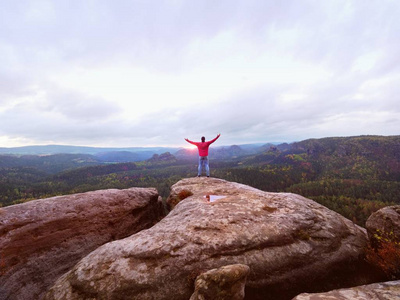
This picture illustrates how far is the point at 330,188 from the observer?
6575 inches

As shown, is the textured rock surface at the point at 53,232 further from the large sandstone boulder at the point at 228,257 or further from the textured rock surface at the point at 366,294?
the textured rock surface at the point at 366,294

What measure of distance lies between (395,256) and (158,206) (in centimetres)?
2082

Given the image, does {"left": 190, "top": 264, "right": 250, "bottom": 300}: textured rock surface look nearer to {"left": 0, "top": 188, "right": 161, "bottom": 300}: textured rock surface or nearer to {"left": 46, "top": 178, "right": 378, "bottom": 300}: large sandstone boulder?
{"left": 46, "top": 178, "right": 378, "bottom": 300}: large sandstone boulder

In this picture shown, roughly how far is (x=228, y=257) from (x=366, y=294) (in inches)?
220

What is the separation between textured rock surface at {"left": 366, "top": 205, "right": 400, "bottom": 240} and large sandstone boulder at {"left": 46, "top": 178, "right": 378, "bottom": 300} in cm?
140

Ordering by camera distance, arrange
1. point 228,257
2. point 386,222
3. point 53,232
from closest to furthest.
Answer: point 228,257 → point 386,222 → point 53,232

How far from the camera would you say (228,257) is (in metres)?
9.62

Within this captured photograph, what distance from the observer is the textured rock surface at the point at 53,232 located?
12969mm

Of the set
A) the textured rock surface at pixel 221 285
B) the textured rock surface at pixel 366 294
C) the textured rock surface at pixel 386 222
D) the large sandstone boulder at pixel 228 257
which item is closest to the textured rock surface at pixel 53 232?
the large sandstone boulder at pixel 228 257

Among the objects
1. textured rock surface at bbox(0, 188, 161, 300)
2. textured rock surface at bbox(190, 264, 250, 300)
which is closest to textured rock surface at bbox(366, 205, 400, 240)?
textured rock surface at bbox(190, 264, 250, 300)

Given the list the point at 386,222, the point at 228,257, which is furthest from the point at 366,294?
the point at 386,222

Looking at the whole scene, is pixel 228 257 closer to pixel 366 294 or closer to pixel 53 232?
pixel 366 294

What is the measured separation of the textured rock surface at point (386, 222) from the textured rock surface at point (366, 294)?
12.4 ft

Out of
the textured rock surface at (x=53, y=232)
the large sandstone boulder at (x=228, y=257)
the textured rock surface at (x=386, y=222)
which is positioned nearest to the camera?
the large sandstone boulder at (x=228, y=257)
